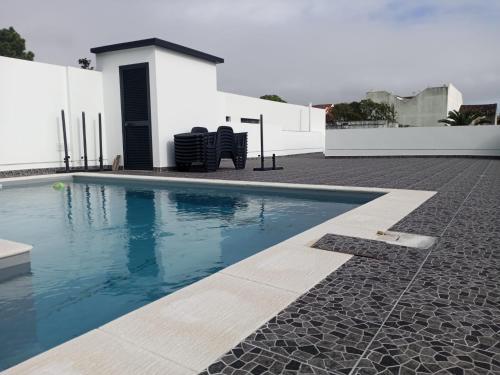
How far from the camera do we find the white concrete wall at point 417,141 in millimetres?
21062

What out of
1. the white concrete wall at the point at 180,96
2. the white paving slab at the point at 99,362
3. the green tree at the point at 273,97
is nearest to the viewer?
the white paving slab at the point at 99,362

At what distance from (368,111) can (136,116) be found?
→ 44372 mm

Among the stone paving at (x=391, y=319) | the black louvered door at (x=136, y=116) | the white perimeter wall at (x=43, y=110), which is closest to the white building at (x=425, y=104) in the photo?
A: the black louvered door at (x=136, y=116)

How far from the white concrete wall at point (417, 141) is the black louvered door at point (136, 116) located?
1293 cm

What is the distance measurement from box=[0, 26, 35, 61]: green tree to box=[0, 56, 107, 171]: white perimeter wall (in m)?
25.5

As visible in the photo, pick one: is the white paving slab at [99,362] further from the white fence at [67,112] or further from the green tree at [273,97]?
the green tree at [273,97]

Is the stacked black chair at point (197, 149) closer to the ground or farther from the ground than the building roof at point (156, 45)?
closer to the ground

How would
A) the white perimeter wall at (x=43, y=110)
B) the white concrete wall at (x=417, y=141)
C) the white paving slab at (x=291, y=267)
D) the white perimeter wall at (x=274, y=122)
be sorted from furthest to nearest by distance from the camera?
the white perimeter wall at (x=274, y=122)
the white concrete wall at (x=417, y=141)
the white perimeter wall at (x=43, y=110)
the white paving slab at (x=291, y=267)

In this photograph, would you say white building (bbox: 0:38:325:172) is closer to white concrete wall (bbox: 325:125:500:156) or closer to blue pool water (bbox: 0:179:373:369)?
blue pool water (bbox: 0:179:373:369)

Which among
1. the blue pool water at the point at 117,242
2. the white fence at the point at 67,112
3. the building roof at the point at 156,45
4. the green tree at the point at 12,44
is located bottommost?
the blue pool water at the point at 117,242

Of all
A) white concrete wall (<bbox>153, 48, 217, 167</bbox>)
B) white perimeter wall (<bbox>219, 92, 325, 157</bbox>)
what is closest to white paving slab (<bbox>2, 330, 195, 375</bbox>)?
white concrete wall (<bbox>153, 48, 217, 167</bbox>)

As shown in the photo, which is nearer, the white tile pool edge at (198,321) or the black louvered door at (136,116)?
the white tile pool edge at (198,321)

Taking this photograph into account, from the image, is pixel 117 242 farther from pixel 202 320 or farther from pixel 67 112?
pixel 67 112

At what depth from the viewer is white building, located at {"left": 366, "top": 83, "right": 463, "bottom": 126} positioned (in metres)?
50.2
